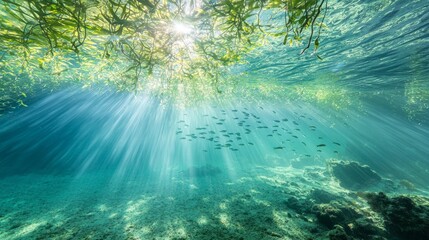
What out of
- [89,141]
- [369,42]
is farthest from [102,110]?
[369,42]

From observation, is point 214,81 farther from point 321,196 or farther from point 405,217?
point 321,196

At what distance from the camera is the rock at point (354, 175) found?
63.2 ft

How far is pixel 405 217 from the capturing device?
725 cm

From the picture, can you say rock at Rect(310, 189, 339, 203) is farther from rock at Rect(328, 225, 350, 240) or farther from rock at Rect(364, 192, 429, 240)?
rock at Rect(328, 225, 350, 240)

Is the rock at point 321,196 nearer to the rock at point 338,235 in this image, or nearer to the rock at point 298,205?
the rock at point 298,205

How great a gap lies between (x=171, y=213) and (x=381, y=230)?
27.8 feet

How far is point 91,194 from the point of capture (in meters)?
14.2

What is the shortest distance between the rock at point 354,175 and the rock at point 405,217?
12529 mm

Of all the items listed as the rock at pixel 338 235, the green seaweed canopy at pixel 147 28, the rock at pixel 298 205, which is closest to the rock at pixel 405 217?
the rock at pixel 338 235

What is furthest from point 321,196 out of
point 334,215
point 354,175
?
point 354,175

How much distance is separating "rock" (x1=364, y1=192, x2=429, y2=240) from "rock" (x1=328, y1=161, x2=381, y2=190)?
12.5 m

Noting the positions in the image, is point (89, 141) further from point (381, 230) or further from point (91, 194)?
point (381, 230)

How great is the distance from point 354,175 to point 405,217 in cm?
1450

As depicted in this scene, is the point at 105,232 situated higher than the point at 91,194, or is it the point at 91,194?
the point at 105,232
